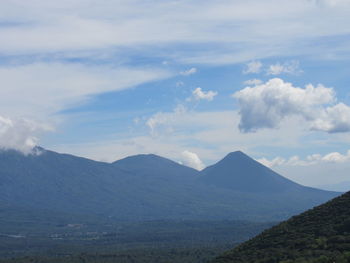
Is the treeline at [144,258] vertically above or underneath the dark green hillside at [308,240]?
underneath

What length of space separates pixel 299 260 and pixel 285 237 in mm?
11070

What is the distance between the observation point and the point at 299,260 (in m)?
49.0

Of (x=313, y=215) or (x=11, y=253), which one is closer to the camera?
(x=313, y=215)

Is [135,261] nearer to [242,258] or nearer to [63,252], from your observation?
[63,252]

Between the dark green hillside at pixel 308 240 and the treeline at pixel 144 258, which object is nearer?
the dark green hillside at pixel 308 240

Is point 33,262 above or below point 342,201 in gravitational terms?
below

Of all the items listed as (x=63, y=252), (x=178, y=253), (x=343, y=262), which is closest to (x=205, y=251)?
(x=178, y=253)

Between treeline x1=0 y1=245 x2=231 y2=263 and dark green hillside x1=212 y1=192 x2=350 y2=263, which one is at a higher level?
dark green hillside x1=212 y1=192 x2=350 y2=263

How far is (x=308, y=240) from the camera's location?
55812 millimetres

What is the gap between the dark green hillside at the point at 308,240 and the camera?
5097cm

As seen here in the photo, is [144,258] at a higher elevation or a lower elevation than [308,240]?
Result: lower

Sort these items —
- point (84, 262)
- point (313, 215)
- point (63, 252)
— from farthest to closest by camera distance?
point (63, 252), point (84, 262), point (313, 215)

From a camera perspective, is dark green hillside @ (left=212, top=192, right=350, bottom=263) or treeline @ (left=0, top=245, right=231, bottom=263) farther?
treeline @ (left=0, top=245, right=231, bottom=263)

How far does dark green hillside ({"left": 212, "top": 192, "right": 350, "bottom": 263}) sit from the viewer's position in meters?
51.0
